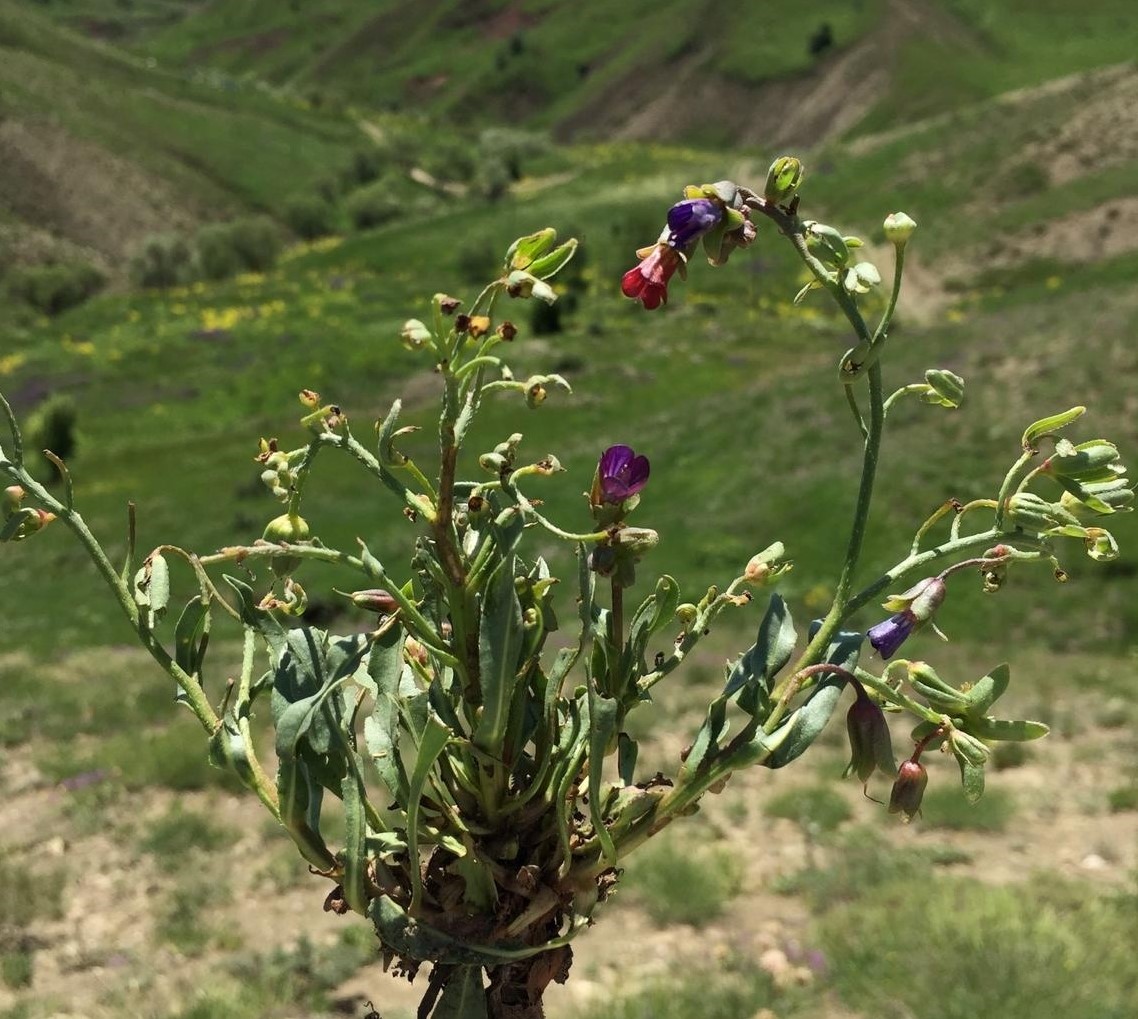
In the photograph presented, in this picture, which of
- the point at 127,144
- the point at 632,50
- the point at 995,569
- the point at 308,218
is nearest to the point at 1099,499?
the point at 995,569

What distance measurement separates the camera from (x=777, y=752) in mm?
1308

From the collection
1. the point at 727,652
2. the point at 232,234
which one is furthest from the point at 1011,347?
the point at 232,234

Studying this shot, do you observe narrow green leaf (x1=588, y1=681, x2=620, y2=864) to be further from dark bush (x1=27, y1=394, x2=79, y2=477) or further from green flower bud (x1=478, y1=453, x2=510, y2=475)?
dark bush (x1=27, y1=394, x2=79, y2=477)

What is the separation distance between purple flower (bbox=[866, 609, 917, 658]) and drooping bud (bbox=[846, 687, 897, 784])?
2.8 inches

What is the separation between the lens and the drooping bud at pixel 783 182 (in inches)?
47.9

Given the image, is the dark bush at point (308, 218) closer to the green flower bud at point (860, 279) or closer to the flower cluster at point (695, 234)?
the flower cluster at point (695, 234)

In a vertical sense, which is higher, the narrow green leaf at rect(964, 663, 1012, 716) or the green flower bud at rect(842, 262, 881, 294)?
the green flower bud at rect(842, 262, 881, 294)

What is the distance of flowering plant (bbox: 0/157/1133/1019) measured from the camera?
122cm

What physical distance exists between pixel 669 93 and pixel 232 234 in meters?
68.6

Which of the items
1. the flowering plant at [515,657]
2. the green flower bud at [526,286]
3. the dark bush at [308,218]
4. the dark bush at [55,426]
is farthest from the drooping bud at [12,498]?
the dark bush at [308,218]

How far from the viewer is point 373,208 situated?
8275cm

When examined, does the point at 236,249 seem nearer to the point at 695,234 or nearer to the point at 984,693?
the point at 695,234

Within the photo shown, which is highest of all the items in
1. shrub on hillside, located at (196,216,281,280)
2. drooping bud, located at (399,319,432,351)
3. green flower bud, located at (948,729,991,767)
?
shrub on hillside, located at (196,216,281,280)

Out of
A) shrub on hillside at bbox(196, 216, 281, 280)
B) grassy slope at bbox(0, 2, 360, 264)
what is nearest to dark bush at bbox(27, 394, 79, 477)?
shrub on hillside at bbox(196, 216, 281, 280)
